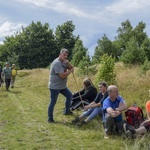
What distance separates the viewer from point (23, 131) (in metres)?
7.09

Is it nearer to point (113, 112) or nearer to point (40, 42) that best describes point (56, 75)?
point (113, 112)

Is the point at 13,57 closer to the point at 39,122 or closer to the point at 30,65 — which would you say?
the point at 30,65

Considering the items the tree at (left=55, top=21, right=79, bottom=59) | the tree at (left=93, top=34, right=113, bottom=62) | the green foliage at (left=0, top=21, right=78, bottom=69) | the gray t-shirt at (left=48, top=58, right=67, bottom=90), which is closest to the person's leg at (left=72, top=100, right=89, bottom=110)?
the gray t-shirt at (left=48, top=58, right=67, bottom=90)

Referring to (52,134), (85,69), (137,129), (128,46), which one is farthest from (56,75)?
(128,46)

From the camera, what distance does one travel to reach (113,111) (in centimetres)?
620

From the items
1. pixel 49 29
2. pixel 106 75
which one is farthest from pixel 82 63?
pixel 49 29

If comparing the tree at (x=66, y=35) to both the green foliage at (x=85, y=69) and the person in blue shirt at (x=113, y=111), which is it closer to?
the green foliage at (x=85, y=69)

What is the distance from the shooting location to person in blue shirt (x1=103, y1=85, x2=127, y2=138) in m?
6.23

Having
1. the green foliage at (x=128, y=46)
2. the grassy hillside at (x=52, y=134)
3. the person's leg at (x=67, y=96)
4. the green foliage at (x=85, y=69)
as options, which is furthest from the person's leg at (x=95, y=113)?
the green foliage at (x=128, y=46)

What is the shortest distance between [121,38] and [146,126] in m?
48.1

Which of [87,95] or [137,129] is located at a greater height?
[87,95]

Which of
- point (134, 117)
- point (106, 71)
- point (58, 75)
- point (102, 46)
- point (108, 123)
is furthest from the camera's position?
point (102, 46)

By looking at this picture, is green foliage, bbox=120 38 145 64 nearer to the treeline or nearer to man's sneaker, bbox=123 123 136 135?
man's sneaker, bbox=123 123 136 135

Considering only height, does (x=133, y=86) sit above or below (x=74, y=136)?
above
